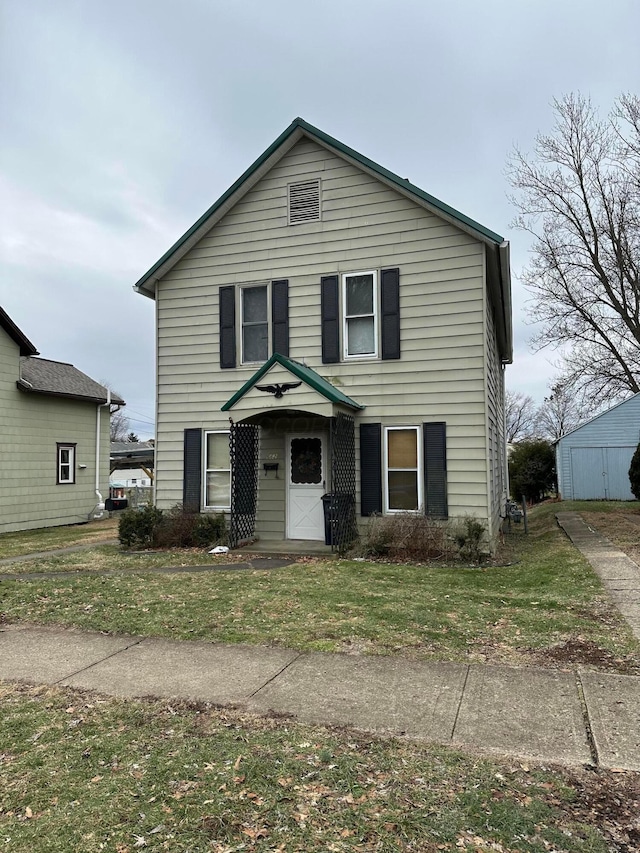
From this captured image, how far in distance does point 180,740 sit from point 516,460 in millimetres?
29522

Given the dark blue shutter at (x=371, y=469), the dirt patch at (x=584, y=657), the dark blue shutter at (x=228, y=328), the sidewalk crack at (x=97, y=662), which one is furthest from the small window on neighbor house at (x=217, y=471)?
the dirt patch at (x=584, y=657)

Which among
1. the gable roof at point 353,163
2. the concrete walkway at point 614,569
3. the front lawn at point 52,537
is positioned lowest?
the front lawn at point 52,537

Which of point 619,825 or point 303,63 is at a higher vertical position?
point 303,63

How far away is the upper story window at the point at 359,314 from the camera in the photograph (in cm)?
1184

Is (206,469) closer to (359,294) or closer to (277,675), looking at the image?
(359,294)

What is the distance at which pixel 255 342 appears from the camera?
12703 mm

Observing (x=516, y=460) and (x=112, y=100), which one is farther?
(x=516, y=460)

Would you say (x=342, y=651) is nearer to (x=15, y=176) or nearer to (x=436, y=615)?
(x=436, y=615)

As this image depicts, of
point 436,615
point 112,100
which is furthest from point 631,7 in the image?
point 436,615

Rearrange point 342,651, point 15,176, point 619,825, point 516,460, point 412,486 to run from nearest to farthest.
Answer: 1. point 619,825
2. point 342,651
3. point 412,486
4. point 15,176
5. point 516,460

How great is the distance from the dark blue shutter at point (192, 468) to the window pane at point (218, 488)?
22 centimetres

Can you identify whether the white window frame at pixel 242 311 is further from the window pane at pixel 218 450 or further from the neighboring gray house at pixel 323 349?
the window pane at pixel 218 450

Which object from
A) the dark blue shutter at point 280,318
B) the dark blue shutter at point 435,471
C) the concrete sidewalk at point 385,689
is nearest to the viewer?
the concrete sidewalk at point 385,689

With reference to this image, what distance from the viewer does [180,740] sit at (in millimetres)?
3689
